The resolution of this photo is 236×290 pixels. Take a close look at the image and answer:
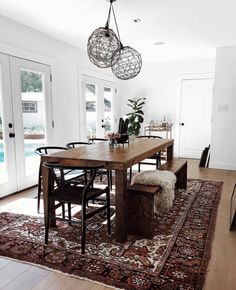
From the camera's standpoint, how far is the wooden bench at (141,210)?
7.62ft

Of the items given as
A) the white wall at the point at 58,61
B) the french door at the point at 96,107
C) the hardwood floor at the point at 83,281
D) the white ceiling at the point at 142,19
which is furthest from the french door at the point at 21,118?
A: the hardwood floor at the point at 83,281

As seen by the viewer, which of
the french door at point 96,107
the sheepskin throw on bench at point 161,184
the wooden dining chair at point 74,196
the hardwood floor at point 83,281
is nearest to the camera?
the hardwood floor at point 83,281

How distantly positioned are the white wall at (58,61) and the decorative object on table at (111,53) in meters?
1.42

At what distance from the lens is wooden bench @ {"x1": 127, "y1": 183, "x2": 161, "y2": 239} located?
2322 millimetres

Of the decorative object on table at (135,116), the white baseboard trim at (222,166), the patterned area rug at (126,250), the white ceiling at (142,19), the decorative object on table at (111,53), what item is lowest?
the patterned area rug at (126,250)

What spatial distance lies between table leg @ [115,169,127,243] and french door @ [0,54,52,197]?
6.68 ft

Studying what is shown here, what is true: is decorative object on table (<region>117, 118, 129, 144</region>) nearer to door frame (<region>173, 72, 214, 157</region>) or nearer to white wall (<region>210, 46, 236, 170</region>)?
white wall (<region>210, 46, 236, 170</region>)

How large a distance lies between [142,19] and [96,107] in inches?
102

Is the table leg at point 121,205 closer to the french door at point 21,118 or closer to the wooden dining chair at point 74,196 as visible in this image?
the wooden dining chair at point 74,196

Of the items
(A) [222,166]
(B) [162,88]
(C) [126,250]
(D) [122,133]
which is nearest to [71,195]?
(C) [126,250]

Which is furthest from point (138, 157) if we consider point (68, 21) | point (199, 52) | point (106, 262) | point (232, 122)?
point (199, 52)

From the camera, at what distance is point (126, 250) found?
213 centimetres

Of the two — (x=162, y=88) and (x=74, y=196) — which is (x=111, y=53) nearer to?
(x=74, y=196)

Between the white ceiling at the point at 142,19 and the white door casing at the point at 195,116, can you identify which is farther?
the white door casing at the point at 195,116
